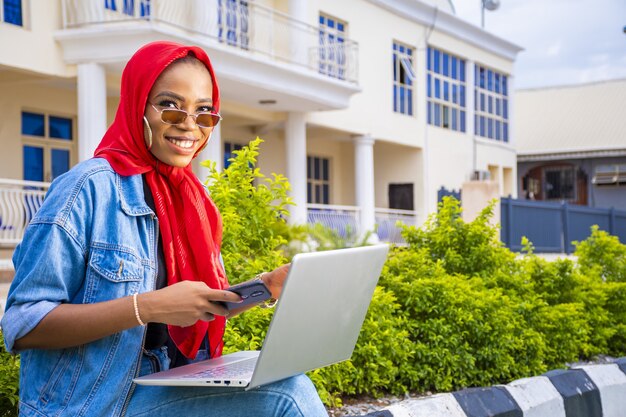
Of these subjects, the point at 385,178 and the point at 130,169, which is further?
the point at 385,178

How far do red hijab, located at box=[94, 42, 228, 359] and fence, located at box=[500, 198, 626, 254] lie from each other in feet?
59.6

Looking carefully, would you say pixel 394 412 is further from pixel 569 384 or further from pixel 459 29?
pixel 459 29

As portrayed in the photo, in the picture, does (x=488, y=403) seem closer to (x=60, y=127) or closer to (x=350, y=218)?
(x=60, y=127)

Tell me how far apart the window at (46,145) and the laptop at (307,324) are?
13.0 meters

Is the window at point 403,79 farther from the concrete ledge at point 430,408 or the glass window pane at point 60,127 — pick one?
the concrete ledge at point 430,408

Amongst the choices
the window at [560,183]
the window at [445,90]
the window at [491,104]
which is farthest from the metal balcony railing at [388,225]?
the window at [560,183]

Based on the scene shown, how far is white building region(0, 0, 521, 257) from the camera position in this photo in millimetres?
13133

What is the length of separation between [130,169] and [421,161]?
22184mm

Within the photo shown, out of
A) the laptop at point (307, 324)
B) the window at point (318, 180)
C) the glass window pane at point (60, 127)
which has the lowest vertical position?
the laptop at point (307, 324)

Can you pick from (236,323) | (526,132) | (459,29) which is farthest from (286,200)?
(526,132)

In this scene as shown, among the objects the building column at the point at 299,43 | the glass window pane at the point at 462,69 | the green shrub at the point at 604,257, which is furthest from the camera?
the glass window pane at the point at 462,69

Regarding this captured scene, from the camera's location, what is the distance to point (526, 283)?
5855mm

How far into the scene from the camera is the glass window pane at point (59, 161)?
1492cm

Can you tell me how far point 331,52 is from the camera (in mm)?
18828
